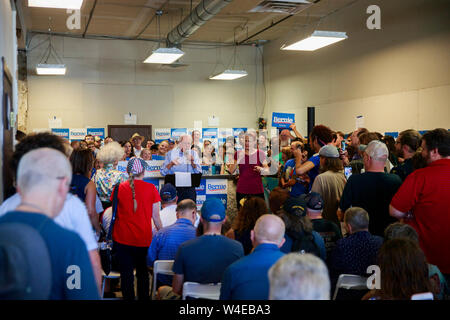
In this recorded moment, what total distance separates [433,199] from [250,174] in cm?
344

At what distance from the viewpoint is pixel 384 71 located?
358 inches

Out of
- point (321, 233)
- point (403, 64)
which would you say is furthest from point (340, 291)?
point (403, 64)

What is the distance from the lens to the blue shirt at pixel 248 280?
222 centimetres

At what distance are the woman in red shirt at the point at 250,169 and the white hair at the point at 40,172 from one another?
15.9 ft

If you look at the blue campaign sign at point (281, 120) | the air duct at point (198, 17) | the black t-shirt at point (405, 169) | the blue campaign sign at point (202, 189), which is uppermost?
the air duct at point (198, 17)

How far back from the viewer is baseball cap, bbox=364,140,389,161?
3.67 meters

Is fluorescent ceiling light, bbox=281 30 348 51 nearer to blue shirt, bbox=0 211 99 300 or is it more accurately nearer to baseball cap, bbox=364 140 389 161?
baseball cap, bbox=364 140 389 161

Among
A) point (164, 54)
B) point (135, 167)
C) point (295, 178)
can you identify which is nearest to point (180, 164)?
point (295, 178)

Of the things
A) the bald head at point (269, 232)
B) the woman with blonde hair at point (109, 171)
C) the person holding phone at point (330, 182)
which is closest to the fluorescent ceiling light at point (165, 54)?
the woman with blonde hair at point (109, 171)

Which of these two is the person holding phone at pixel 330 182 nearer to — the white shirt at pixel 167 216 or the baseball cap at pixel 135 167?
the white shirt at pixel 167 216

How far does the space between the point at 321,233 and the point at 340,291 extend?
65 cm

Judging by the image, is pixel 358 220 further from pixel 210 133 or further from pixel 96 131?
pixel 210 133

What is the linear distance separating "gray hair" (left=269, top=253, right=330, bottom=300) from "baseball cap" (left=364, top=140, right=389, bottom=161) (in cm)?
236

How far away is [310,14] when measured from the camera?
10680 mm
